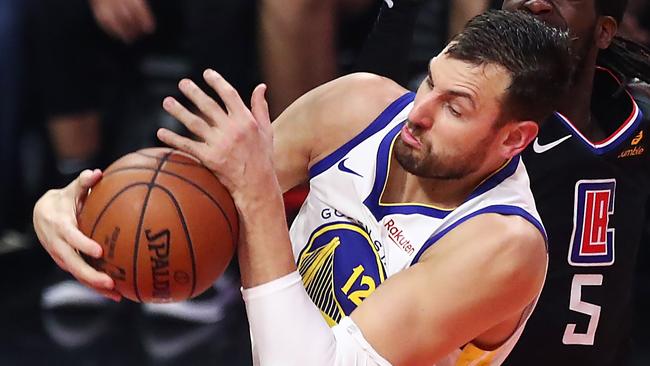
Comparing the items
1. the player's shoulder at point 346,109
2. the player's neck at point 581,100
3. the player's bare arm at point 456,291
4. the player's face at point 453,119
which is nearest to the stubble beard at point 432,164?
the player's face at point 453,119

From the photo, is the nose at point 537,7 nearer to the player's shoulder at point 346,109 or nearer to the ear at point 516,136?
the player's shoulder at point 346,109

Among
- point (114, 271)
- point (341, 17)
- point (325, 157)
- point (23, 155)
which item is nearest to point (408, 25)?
point (341, 17)

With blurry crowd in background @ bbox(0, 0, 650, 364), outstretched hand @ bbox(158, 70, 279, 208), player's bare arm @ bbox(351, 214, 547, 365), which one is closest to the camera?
outstretched hand @ bbox(158, 70, 279, 208)

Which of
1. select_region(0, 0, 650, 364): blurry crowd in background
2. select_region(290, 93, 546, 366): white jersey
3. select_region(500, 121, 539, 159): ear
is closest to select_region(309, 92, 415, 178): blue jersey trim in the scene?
select_region(290, 93, 546, 366): white jersey

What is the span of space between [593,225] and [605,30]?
486 millimetres

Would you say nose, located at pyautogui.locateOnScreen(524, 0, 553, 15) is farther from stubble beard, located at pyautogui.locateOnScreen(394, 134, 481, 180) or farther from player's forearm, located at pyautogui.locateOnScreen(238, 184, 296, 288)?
player's forearm, located at pyautogui.locateOnScreen(238, 184, 296, 288)

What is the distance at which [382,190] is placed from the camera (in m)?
2.43

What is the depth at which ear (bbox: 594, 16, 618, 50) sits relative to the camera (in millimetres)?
2902

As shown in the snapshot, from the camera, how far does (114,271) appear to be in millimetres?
2031

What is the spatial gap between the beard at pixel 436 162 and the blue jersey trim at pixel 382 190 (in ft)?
0.33

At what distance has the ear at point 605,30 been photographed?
290 centimetres

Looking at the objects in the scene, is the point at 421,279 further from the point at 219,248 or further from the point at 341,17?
the point at 341,17

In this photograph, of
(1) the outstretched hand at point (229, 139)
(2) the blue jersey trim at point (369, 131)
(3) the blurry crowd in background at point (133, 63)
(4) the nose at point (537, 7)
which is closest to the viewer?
(1) the outstretched hand at point (229, 139)

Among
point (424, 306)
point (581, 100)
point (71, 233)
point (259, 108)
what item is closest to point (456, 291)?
point (424, 306)
